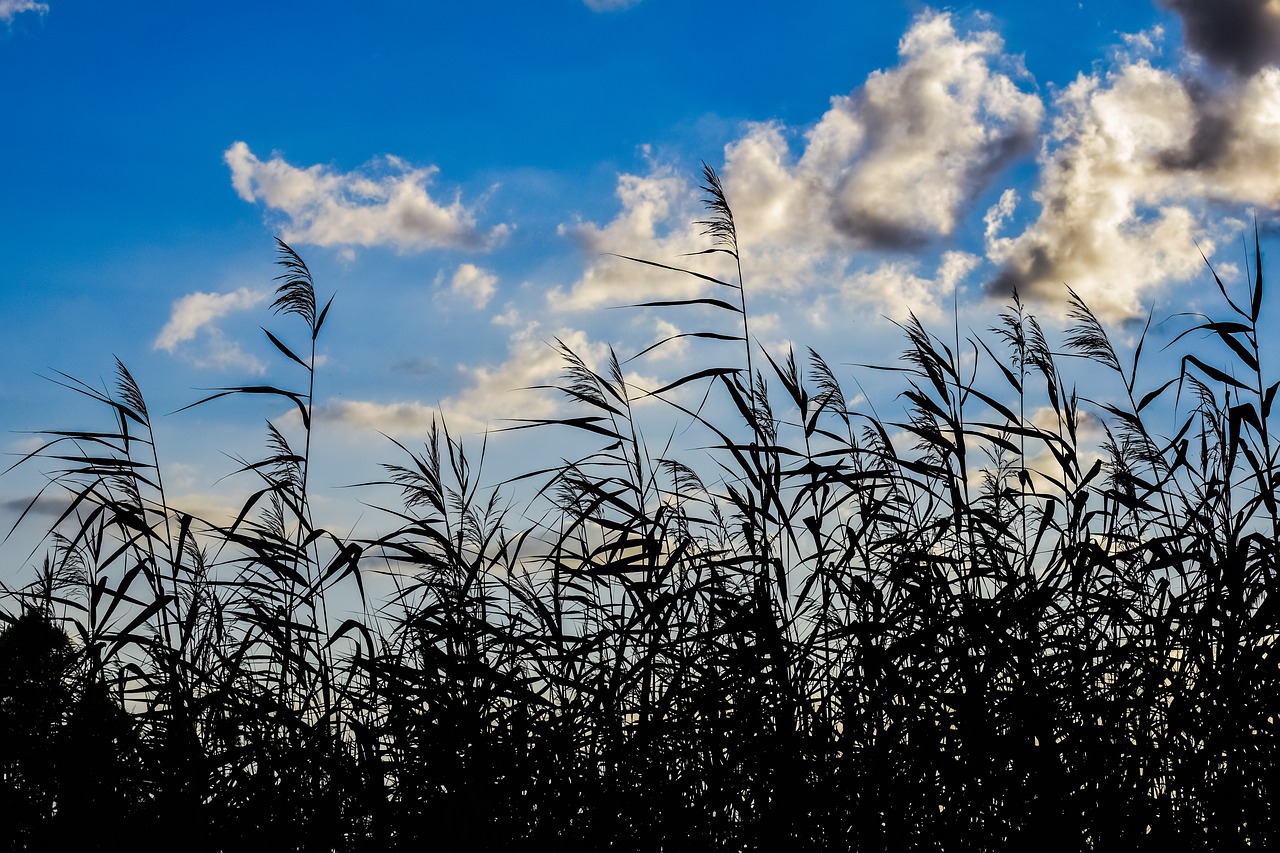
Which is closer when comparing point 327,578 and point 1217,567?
point 1217,567

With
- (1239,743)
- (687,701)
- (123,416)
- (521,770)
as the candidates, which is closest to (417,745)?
(521,770)

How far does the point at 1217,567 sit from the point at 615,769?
236 cm

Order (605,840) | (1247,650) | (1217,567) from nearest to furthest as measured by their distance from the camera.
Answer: (605,840) < (1247,650) < (1217,567)

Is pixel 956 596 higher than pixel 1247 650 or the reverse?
higher

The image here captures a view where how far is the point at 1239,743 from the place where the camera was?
319 cm

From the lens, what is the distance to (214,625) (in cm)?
436

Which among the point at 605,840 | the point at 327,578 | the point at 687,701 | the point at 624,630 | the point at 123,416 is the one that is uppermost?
the point at 123,416

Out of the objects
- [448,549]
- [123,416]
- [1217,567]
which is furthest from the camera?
[123,416]

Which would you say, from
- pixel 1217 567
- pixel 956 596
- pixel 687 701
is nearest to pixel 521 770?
pixel 687 701

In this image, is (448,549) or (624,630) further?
(448,549)

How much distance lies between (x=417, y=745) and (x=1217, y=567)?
9.73ft

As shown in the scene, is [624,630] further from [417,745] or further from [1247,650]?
[1247,650]

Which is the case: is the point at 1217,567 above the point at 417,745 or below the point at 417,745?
above

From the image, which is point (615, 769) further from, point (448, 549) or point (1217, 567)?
point (1217, 567)
